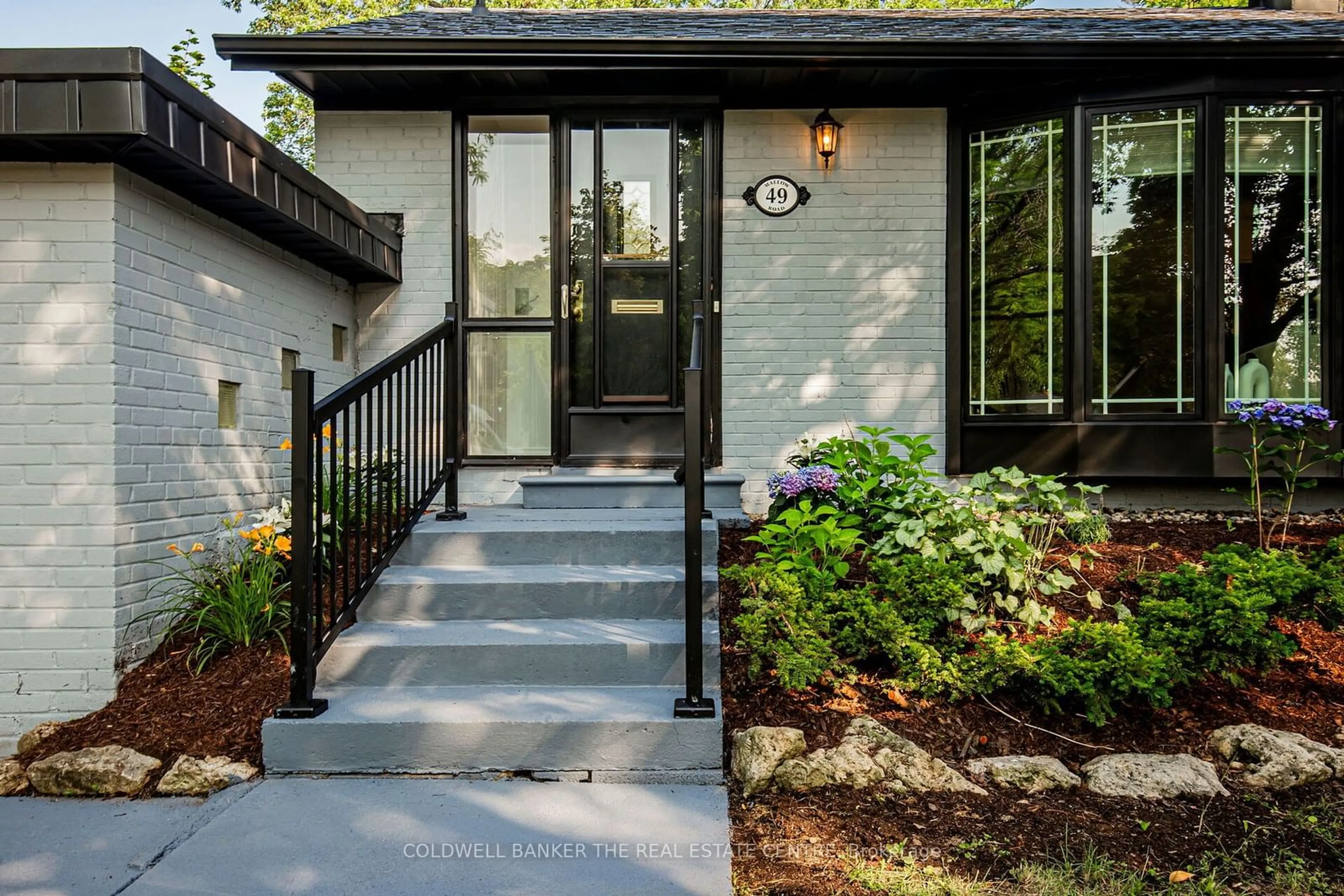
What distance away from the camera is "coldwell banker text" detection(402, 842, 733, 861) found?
6.90 ft

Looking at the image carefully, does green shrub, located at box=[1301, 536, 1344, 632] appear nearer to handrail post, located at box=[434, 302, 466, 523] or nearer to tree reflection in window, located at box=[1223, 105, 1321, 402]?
tree reflection in window, located at box=[1223, 105, 1321, 402]

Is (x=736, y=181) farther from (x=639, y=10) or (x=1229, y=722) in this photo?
(x=1229, y=722)

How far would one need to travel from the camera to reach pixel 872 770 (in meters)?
2.45

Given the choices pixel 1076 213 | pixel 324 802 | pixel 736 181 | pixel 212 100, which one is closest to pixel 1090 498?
pixel 1076 213

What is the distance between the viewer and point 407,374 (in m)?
3.51

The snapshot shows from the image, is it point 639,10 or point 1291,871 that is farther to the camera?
point 639,10

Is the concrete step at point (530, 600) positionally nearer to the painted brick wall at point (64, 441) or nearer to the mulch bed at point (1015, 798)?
the mulch bed at point (1015, 798)

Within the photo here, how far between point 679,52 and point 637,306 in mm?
1333

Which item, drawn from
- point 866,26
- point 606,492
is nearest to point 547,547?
point 606,492

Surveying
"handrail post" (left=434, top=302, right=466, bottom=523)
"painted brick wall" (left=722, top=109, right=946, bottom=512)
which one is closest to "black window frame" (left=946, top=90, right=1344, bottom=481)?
"painted brick wall" (left=722, top=109, right=946, bottom=512)

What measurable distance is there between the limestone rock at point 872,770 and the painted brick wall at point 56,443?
2330 millimetres

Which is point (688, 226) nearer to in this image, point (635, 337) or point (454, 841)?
point (635, 337)

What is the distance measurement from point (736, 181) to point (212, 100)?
2714 millimetres

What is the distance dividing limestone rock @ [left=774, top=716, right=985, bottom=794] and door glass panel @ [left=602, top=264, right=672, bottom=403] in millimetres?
2662
